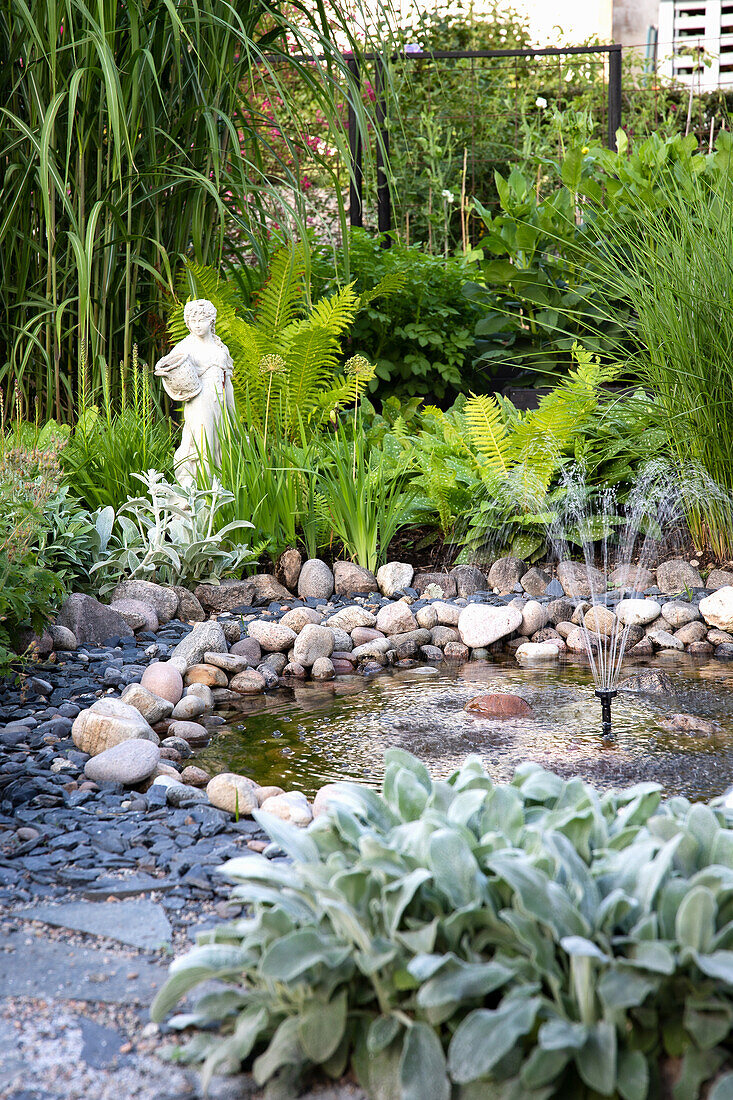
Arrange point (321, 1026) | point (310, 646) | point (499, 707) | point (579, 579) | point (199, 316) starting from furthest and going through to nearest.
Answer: point (199, 316)
point (579, 579)
point (310, 646)
point (499, 707)
point (321, 1026)

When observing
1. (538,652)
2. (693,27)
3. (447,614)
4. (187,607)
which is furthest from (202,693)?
(693,27)

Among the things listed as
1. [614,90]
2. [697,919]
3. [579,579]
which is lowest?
[579,579]

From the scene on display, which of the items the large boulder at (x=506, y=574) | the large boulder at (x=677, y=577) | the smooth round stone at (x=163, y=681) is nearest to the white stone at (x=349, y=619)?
the large boulder at (x=506, y=574)

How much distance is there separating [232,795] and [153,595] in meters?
1.59

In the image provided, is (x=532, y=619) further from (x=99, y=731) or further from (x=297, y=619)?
(x=99, y=731)

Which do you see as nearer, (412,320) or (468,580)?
(468,580)

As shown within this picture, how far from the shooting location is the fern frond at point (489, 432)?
4332 millimetres

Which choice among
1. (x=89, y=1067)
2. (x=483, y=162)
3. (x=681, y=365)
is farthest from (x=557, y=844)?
(x=483, y=162)

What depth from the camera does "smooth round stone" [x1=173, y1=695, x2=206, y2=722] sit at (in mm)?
2943

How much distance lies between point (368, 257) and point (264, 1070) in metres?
5.47

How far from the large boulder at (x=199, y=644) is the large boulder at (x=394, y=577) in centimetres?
93

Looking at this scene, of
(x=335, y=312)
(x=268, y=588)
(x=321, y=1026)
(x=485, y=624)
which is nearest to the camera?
(x=321, y=1026)

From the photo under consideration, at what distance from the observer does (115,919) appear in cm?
164

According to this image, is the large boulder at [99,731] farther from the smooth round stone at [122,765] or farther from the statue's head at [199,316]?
the statue's head at [199,316]
